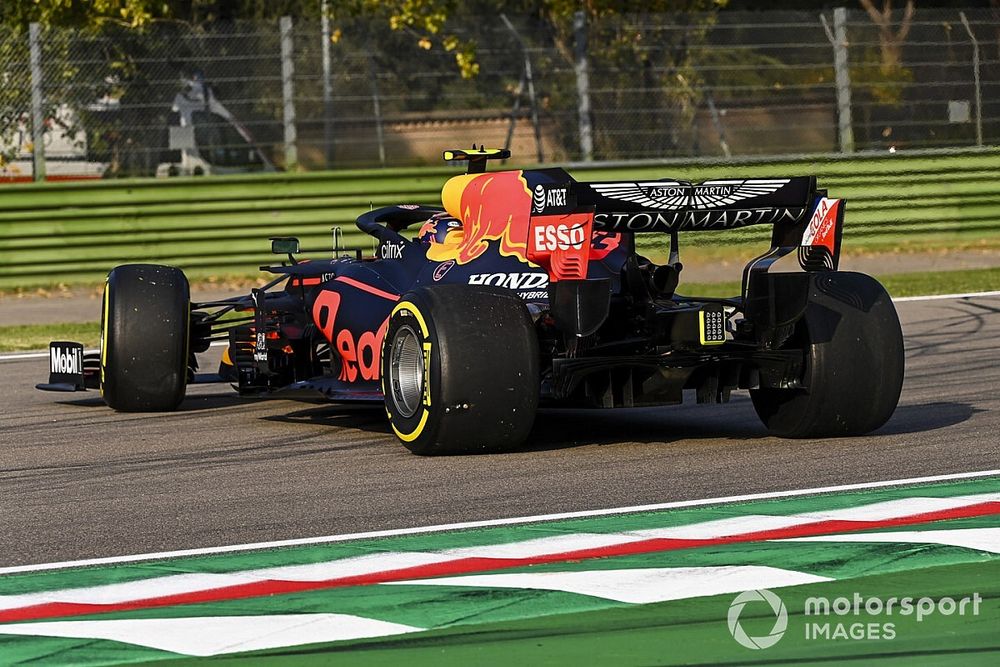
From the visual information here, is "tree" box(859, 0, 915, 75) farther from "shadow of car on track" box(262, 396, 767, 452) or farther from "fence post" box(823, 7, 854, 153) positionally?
"shadow of car on track" box(262, 396, 767, 452)

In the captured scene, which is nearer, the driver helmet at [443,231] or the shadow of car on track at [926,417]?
the shadow of car on track at [926,417]

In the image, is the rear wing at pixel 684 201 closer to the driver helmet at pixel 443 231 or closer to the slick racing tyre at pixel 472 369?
the slick racing tyre at pixel 472 369

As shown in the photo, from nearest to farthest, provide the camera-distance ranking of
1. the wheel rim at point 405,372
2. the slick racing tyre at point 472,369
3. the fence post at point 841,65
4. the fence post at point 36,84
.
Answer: the slick racing tyre at point 472,369, the wheel rim at point 405,372, the fence post at point 36,84, the fence post at point 841,65

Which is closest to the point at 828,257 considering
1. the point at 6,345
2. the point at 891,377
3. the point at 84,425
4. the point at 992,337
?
the point at 891,377

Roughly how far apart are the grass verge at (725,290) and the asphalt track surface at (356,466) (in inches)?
168

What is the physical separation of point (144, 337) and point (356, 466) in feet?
7.95

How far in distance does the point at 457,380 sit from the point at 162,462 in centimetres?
171

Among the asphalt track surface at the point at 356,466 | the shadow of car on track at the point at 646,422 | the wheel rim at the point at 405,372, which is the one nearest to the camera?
the asphalt track surface at the point at 356,466

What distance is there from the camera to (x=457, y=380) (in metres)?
7.83

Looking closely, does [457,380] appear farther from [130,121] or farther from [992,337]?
[130,121]

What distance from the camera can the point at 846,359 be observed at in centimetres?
841

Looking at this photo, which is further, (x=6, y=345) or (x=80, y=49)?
(x=80, y=49)

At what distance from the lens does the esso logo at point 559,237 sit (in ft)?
26.1

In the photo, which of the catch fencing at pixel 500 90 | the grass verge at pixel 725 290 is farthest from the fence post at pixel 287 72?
the grass verge at pixel 725 290
